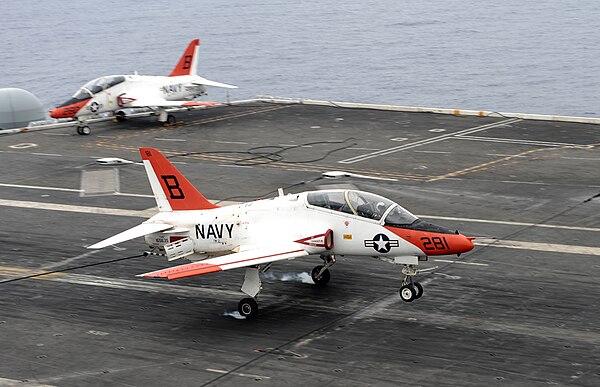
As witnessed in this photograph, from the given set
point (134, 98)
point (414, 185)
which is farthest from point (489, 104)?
point (414, 185)

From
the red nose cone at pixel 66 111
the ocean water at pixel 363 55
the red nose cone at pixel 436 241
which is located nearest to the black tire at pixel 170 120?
the red nose cone at pixel 66 111

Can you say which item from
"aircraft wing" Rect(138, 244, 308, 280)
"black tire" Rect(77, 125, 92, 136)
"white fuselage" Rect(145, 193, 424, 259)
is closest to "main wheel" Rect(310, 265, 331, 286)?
"white fuselage" Rect(145, 193, 424, 259)

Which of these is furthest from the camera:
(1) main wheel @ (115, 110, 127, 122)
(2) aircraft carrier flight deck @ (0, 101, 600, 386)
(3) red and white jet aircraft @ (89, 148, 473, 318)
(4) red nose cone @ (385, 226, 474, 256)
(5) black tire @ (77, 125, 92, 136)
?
(1) main wheel @ (115, 110, 127, 122)

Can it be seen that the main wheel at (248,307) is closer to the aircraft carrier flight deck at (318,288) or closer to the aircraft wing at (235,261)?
the aircraft carrier flight deck at (318,288)

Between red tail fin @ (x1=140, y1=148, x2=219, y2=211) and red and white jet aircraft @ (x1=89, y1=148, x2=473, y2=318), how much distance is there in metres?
0.03

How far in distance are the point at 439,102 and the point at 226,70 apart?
3788 centimetres

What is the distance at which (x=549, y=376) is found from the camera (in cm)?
2073

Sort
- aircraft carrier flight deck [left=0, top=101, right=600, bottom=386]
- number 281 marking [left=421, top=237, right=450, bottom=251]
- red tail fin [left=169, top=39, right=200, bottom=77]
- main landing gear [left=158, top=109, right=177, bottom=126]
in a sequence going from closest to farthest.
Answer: aircraft carrier flight deck [left=0, top=101, right=600, bottom=386], number 281 marking [left=421, top=237, right=450, bottom=251], main landing gear [left=158, top=109, right=177, bottom=126], red tail fin [left=169, top=39, right=200, bottom=77]

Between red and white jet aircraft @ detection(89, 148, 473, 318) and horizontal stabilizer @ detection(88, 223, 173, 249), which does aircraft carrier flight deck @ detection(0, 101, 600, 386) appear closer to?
red and white jet aircraft @ detection(89, 148, 473, 318)

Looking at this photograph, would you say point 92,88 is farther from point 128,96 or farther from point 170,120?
point 170,120

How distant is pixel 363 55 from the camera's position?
143 meters

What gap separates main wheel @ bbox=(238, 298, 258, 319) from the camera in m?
24.9

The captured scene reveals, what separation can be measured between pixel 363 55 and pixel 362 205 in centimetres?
11950

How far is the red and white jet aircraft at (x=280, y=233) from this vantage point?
24422mm
